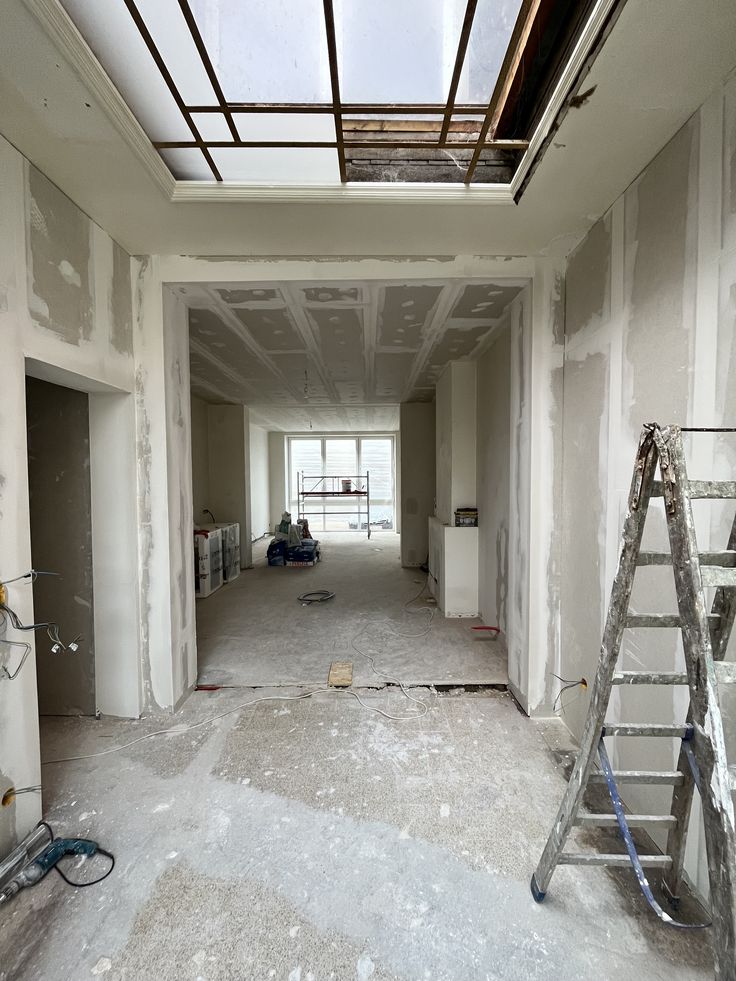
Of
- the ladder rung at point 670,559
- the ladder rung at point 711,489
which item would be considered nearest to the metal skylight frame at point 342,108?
the ladder rung at point 711,489

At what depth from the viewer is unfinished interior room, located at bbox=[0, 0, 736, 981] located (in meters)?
1.16

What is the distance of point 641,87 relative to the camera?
4.05ft

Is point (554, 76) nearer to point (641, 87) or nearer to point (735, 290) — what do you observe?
point (641, 87)

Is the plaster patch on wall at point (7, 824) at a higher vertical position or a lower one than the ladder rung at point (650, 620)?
lower

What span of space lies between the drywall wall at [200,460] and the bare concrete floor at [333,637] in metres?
1.31

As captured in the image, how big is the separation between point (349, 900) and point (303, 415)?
6714 millimetres

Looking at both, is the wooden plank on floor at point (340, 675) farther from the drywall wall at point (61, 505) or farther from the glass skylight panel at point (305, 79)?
the glass skylight panel at point (305, 79)

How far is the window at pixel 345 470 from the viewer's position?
36.2ft

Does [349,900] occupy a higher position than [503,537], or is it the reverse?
[503,537]

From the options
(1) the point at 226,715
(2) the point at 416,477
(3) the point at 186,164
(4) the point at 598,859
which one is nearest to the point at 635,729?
(4) the point at 598,859

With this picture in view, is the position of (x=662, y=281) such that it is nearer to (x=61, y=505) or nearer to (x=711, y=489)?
(x=711, y=489)

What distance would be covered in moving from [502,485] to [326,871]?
2.49 metres

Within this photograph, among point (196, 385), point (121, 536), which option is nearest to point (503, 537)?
point (121, 536)

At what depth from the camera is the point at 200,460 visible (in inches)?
235
